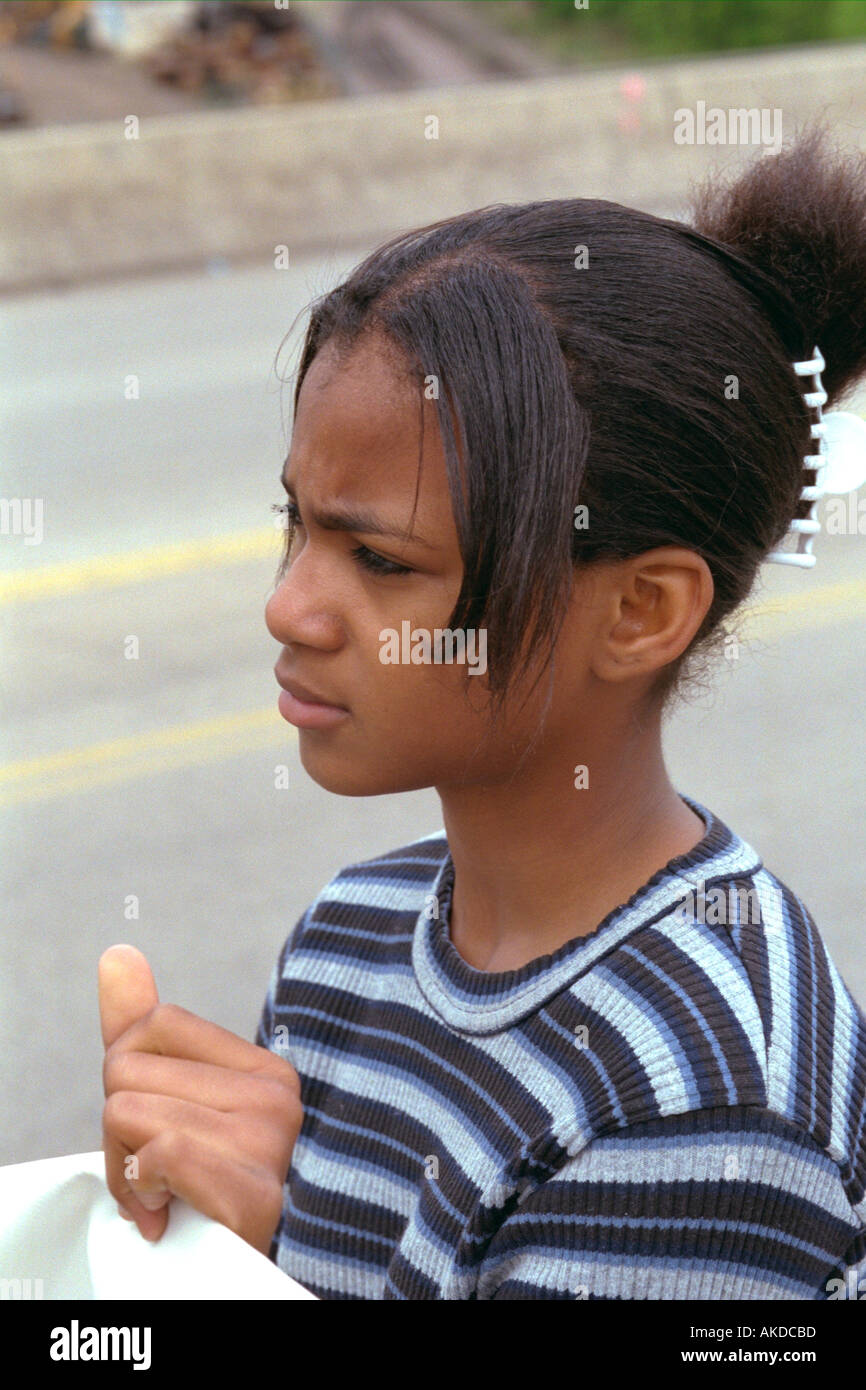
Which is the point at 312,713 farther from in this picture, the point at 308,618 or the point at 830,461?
the point at 830,461

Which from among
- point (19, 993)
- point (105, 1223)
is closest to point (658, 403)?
point (105, 1223)

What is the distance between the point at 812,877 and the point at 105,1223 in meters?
4.03

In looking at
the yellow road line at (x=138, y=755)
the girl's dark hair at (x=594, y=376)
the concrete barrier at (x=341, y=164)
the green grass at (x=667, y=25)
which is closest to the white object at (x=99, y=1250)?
the girl's dark hair at (x=594, y=376)

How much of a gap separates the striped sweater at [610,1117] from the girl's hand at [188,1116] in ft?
0.72

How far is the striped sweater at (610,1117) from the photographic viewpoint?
1.50 m

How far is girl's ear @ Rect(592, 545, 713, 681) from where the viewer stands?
1628 mm

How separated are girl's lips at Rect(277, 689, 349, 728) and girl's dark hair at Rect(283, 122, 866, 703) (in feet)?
0.51

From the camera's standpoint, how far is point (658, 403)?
1585 mm

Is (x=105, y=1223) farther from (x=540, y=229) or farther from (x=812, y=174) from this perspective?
(x=812, y=174)

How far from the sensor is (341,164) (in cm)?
1275

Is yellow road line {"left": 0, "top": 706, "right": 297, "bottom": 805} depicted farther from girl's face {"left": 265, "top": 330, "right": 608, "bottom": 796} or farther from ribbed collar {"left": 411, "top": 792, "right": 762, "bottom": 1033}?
girl's face {"left": 265, "top": 330, "right": 608, "bottom": 796}

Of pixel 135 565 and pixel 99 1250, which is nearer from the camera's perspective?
pixel 99 1250

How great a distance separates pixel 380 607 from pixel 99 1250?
63 cm

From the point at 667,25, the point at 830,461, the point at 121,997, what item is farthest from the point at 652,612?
the point at 667,25
